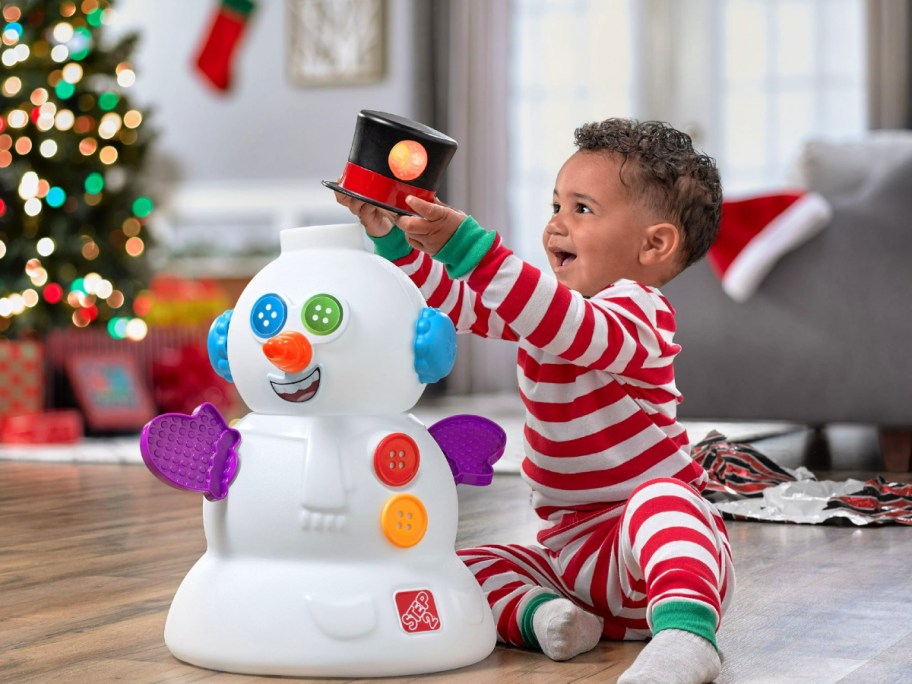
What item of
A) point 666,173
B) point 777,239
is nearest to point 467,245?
point 666,173

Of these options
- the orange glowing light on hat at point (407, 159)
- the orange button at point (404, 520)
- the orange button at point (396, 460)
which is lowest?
the orange button at point (404, 520)

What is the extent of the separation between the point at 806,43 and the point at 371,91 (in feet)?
5.75

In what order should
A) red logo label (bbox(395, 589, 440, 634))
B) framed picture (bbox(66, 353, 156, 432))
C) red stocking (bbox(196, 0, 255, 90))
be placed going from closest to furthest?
1. red logo label (bbox(395, 589, 440, 634))
2. framed picture (bbox(66, 353, 156, 432))
3. red stocking (bbox(196, 0, 255, 90))

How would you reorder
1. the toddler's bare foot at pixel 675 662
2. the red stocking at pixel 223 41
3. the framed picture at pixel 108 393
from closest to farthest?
the toddler's bare foot at pixel 675 662 → the framed picture at pixel 108 393 → the red stocking at pixel 223 41

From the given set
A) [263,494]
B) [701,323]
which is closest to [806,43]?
[701,323]

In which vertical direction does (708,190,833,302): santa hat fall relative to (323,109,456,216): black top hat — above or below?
above

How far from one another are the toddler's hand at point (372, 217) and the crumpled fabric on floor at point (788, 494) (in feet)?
3.21

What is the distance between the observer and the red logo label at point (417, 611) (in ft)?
3.38

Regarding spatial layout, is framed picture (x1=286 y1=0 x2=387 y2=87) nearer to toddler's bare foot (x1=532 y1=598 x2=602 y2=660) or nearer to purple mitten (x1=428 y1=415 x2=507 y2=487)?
purple mitten (x1=428 y1=415 x2=507 y2=487)

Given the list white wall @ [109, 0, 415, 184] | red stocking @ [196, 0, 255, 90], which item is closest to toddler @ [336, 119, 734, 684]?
white wall @ [109, 0, 415, 184]

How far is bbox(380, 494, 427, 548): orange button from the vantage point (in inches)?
40.7

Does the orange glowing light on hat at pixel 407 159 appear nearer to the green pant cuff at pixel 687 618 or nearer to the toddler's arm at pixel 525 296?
the toddler's arm at pixel 525 296

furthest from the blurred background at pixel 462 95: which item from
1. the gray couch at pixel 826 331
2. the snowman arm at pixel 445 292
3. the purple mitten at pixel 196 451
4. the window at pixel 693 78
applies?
the purple mitten at pixel 196 451

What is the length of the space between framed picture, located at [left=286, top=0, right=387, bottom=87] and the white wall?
0.04 metres
